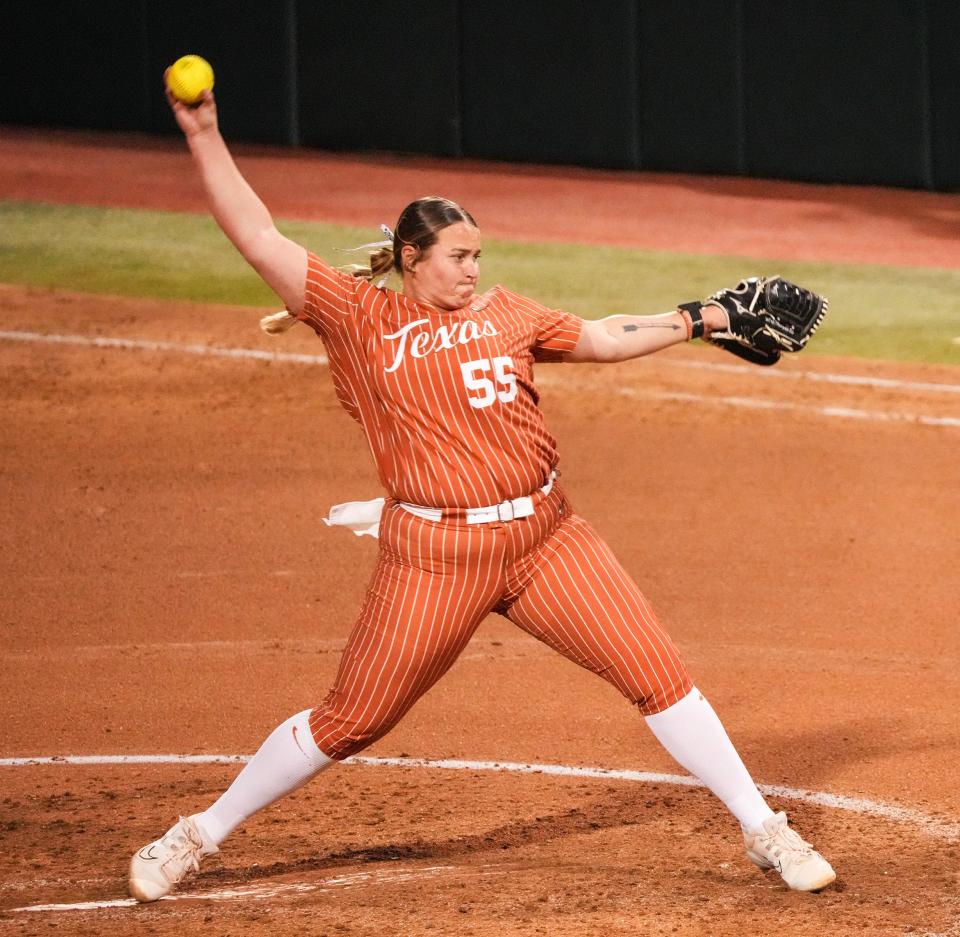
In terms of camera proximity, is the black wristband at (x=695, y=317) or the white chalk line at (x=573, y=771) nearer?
the black wristband at (x=695, y=317)

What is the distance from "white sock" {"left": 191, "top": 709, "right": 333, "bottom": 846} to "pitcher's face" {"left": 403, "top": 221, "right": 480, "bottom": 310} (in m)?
1.10

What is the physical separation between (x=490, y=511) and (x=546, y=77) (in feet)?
41.0

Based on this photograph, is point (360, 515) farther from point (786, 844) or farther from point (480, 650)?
point (480, 650)

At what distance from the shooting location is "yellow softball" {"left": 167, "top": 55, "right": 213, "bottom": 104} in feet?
12.9

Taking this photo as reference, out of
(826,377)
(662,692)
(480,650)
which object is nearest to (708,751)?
(662,692)

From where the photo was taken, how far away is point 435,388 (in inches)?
158

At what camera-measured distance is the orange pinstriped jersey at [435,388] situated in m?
4.02

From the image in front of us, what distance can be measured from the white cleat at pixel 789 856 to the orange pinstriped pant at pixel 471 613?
0.41 meters

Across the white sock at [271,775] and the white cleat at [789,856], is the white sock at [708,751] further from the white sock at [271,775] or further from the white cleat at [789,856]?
the white sock at [271,775]

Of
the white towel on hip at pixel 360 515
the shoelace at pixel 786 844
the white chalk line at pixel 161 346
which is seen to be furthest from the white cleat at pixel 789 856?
the white chalk line at pixel 161 346

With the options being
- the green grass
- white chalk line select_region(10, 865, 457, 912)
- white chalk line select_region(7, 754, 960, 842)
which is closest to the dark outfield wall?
the green grass

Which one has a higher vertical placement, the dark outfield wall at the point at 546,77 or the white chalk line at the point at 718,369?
the dark outfield wall at the point at 546,77

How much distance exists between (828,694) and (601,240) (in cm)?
850

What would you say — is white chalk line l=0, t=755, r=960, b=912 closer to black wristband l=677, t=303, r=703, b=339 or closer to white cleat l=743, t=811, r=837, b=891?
white cleat l=743, t=811, r=837, b=891
